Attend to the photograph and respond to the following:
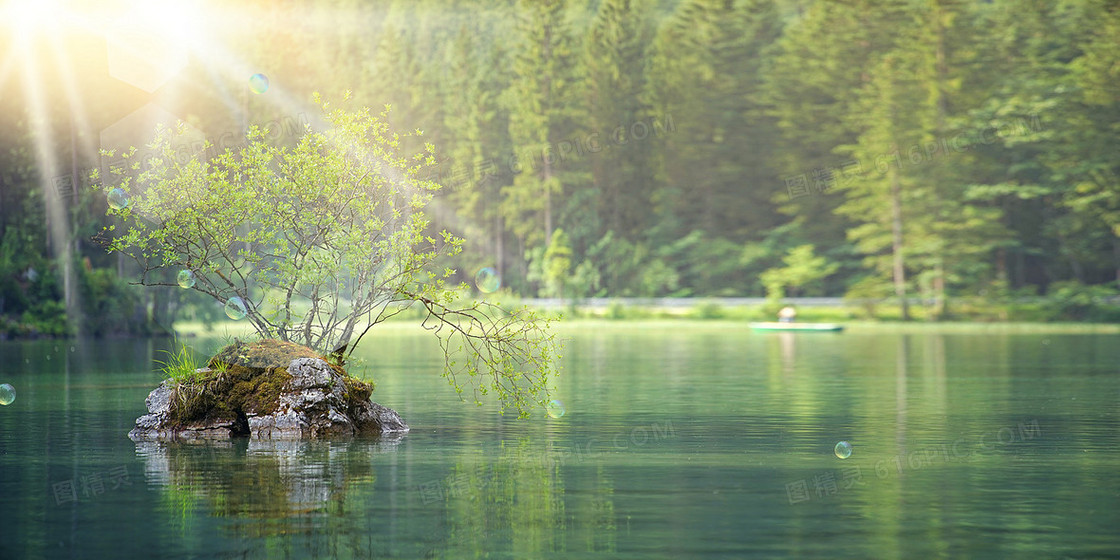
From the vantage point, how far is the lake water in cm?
1256

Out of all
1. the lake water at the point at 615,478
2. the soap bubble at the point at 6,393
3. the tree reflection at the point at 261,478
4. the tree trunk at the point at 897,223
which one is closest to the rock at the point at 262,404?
the tree reflection at the point at 261,478

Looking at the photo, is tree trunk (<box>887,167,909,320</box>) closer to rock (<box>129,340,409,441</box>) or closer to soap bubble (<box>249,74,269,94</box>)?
soap bubble (<box>249,74,269,94</box>)

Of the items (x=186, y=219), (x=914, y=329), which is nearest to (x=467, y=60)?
(x=914, y=329)

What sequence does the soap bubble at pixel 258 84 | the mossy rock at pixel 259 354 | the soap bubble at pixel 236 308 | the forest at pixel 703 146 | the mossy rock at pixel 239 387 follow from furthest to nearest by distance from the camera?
the forest at pixel 703 146 < the soap bubble at pixel 258 84 < the soap bubble at pixel 236 308 < the mossy rock at pixel 259 354 < the mossy rock at pixel 239 387

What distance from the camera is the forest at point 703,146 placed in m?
64.8

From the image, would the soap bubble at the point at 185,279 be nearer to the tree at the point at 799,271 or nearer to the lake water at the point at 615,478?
the lake water at the point at 615,478

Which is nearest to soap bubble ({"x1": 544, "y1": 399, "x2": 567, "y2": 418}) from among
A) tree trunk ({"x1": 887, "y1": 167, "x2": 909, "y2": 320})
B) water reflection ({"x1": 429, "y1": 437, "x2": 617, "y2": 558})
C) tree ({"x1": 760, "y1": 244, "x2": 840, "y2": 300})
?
water reflection ({"x1": 429, "y1": 437, "x2": 617, "y2": 558})

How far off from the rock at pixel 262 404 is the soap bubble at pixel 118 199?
9.84 feet

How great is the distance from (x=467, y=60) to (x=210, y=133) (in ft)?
124

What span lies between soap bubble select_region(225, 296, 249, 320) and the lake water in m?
2.58

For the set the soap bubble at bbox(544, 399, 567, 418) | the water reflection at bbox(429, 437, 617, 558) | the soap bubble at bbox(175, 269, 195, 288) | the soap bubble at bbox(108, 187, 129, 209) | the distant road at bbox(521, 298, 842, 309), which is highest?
the distant road at bbox(521, 298, 842, 309)

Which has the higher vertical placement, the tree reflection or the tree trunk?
the tree trunk

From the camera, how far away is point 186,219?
75.7 ft

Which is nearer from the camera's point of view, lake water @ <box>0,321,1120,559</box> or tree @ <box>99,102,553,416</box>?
lake water @ <box>0,321,1120,559</box>
